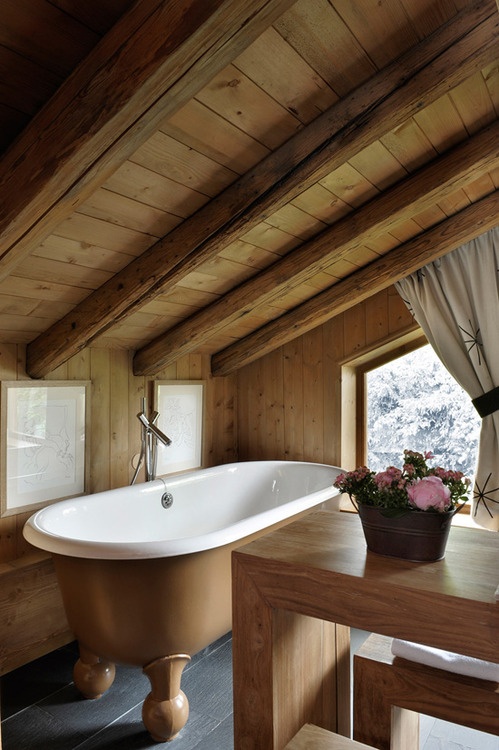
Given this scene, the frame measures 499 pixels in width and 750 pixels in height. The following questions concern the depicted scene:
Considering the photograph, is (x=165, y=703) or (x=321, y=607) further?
(x=165, y=703)

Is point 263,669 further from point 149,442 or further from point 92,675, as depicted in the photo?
point 149,442

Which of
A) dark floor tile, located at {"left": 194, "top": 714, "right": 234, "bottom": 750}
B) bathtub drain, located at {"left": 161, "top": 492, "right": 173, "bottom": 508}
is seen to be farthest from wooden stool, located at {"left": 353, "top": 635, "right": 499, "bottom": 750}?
bathtub drain, located at {"left": 161, "top": 492, "right": 173, "bottom": 508}

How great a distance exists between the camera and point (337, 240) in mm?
2615

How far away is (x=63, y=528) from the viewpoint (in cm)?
246

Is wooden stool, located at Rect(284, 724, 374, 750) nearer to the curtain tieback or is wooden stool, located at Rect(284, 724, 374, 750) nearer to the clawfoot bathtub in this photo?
the clawfoot bathtub

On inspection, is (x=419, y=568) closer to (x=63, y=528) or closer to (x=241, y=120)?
(x=241, y=120)

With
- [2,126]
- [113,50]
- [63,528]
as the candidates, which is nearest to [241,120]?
[113,50]

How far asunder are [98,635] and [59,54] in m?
1.85

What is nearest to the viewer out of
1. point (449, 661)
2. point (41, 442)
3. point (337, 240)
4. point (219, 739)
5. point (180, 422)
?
point (449, 661)

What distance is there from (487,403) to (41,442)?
2.42 metres

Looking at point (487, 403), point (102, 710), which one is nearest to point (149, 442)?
point (102, 710)

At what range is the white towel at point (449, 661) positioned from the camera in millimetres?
1314

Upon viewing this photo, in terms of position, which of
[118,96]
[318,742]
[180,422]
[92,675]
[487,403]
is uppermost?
[118,96]

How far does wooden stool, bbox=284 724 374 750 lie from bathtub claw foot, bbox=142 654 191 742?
35.5 inches
